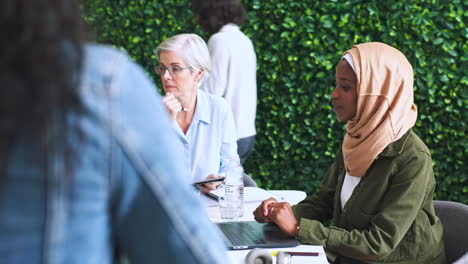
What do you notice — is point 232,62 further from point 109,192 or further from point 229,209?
point 109,192

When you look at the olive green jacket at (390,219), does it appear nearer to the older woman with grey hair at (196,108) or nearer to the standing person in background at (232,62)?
the older woman with grey hair at (196,108)

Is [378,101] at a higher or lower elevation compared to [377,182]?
higher

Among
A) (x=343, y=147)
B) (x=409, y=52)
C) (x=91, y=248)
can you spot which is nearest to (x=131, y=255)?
(x=91, y=248)

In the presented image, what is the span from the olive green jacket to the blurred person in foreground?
1399 mm

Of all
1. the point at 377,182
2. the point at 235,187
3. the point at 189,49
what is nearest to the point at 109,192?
the point at 377,182

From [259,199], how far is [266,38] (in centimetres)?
201

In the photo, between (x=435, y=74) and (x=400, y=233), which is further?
(x=435, y=74)

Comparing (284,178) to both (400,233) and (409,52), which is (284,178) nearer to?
(409,52)

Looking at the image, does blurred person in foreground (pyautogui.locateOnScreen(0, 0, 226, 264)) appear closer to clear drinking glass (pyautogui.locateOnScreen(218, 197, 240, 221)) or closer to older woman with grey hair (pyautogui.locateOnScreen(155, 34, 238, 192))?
clear drinking glass (pyautogui.locateOnScreen(218, 197, 240, 221))

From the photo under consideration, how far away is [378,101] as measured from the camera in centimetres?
214

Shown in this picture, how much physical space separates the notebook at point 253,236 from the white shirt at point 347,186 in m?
0.34

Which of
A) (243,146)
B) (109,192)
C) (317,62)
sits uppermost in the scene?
(109,192)

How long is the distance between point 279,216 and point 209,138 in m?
0.97

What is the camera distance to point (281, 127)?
434cm
